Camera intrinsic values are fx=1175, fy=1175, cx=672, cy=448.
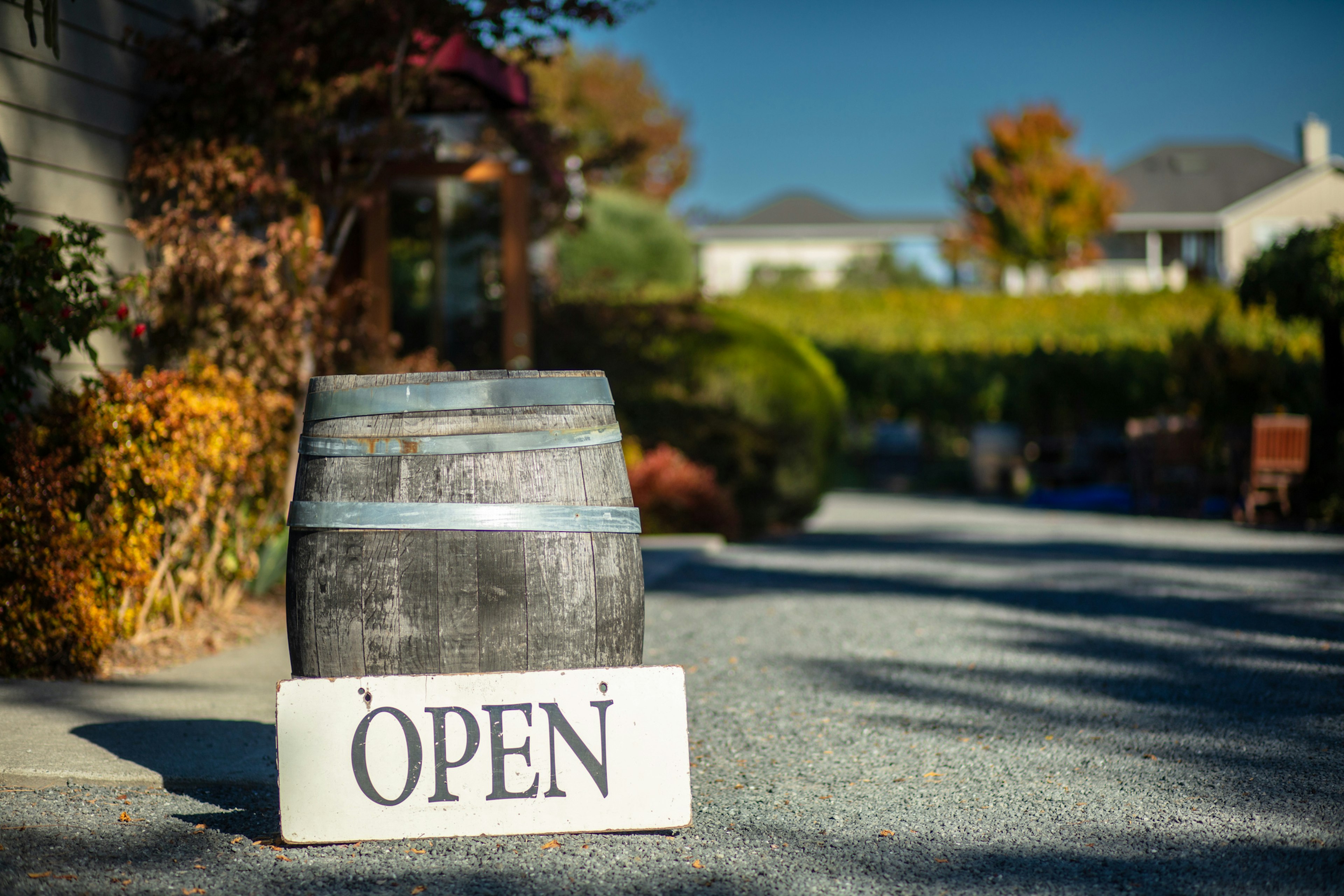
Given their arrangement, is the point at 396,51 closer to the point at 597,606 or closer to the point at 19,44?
the point at 19,44

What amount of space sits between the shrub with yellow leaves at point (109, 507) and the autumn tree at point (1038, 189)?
105ft

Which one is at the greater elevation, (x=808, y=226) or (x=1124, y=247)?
(x=808, y=226)

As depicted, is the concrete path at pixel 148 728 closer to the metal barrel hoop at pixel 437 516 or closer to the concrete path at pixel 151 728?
the concrete path at pixel 151 728

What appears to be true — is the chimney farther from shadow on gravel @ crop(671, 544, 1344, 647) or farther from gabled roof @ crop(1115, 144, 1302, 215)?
shadow on gravel @ crop(671, 544, 1344, 647)

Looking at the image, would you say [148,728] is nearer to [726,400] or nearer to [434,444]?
[434,444]

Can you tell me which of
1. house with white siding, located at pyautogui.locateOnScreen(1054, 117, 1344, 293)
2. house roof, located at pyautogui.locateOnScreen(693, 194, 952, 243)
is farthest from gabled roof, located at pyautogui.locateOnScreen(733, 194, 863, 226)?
house with white siding, located at pyautogui.locateOnScreen(1054, 117, 1344, 293)

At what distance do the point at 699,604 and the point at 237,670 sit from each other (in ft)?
8.85

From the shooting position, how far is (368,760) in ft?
9.34

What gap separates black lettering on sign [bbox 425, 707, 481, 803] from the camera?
2.84 m

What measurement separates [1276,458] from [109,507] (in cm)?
1024

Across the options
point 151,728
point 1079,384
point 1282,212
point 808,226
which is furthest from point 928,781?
point 808,226

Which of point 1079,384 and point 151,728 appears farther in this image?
point 1079,384

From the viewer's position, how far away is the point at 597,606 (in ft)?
9.67

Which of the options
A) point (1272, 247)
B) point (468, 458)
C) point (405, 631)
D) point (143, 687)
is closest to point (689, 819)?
point (405, 631)
